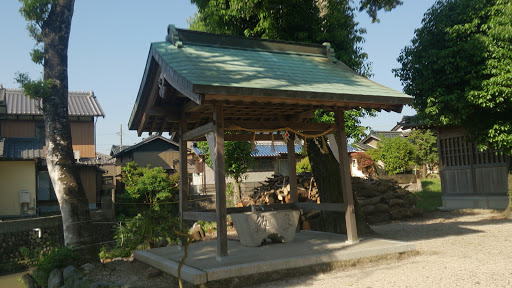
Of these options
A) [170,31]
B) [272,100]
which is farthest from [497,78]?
[170,31]

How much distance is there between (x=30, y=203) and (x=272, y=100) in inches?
676

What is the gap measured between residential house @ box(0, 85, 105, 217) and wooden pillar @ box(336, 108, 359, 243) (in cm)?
1078

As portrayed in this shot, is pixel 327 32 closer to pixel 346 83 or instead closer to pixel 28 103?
pixel 346 83

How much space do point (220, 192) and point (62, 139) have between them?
491cm

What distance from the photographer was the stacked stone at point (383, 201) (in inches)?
565

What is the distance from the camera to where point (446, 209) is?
662 inches

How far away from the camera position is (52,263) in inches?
296

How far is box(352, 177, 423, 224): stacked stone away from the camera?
14.4 metres

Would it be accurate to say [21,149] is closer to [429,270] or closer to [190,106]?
[190,106]

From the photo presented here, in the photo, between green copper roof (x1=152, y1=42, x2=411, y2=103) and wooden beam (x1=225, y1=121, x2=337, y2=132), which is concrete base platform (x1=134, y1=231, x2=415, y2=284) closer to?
wooden beam (x1=225, y1=121, x2=337, y2=132)

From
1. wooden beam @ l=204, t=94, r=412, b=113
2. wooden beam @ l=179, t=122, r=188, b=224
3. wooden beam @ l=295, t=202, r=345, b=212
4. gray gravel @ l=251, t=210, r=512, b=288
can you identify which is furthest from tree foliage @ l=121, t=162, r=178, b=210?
wooden beam @ l=204, t=94, r=412, b=113

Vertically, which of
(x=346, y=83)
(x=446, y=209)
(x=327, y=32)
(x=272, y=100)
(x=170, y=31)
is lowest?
(x=446, y=209)

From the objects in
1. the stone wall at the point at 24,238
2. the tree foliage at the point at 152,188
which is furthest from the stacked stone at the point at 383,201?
the tree foliage at the point at 152,188

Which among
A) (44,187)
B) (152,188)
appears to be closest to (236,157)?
(152,188)
